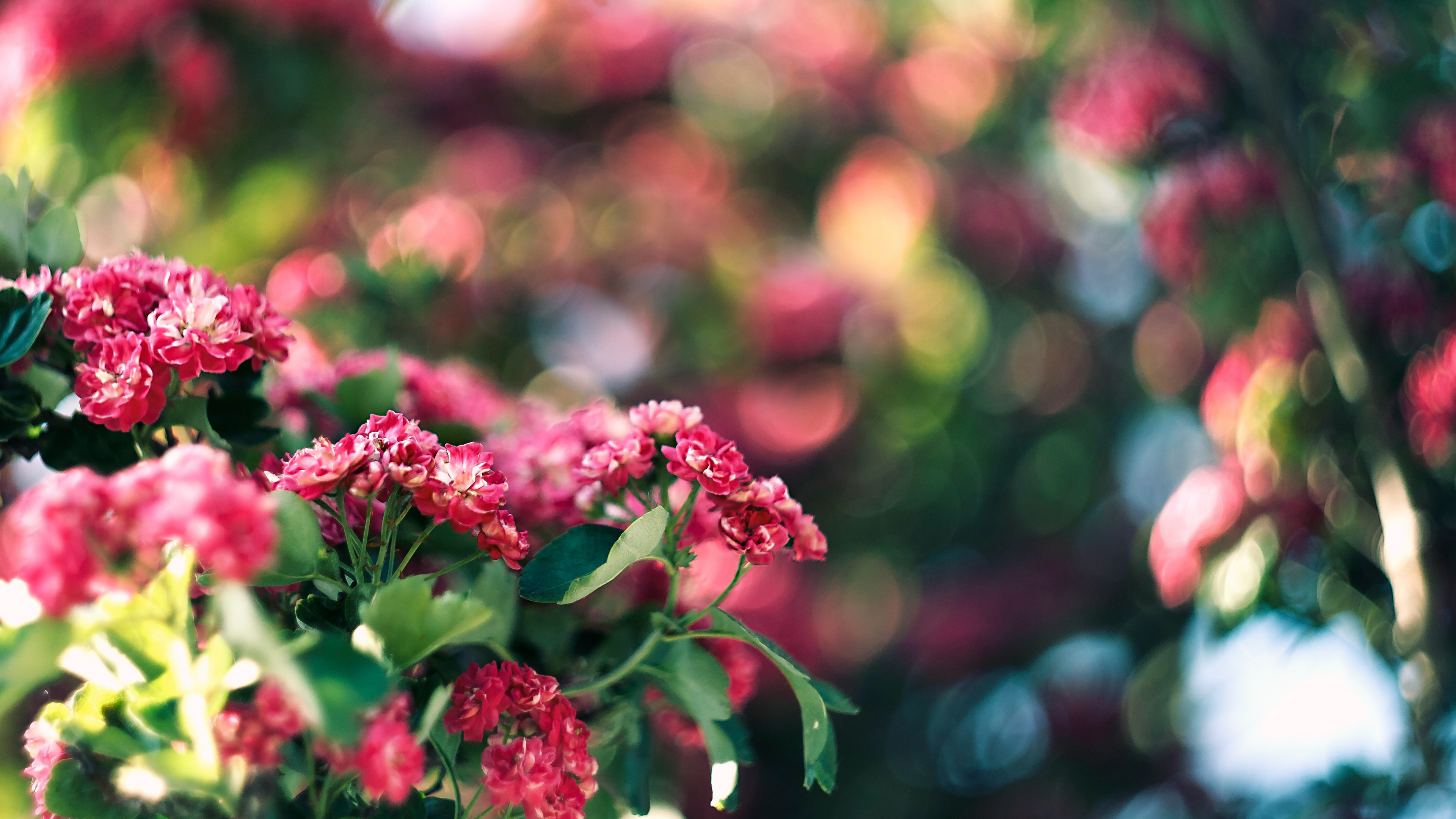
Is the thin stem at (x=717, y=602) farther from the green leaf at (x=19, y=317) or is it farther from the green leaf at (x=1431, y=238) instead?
the green leaf at (x=1431, y=238)

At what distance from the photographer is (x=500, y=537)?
491mm

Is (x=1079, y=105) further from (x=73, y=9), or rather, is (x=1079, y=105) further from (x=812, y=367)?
(x=73, y=9)

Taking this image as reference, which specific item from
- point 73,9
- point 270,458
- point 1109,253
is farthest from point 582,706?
point 1109,253

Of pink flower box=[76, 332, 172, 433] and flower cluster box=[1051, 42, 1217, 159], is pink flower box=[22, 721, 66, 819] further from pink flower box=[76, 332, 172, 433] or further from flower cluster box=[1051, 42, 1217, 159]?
flower cluster box=[1051, 42, 1217, 159]

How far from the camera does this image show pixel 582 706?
0.61 m

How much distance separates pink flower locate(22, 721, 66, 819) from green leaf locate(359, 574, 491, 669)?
17 centimetres

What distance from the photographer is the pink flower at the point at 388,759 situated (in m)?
0.38

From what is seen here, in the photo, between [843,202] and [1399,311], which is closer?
[1399,311]

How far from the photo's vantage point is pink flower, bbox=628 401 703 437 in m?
0.55

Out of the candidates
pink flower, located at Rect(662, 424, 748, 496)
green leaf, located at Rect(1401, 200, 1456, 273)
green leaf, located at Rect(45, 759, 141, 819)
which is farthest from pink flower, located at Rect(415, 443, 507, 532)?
green leaf, located at Rect(1401, 200, 1456, 273)

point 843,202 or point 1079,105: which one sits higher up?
point 1079,105

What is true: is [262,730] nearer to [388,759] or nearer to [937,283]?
[388,759]

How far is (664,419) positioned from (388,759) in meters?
0.24

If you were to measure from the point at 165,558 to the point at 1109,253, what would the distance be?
1894mm
